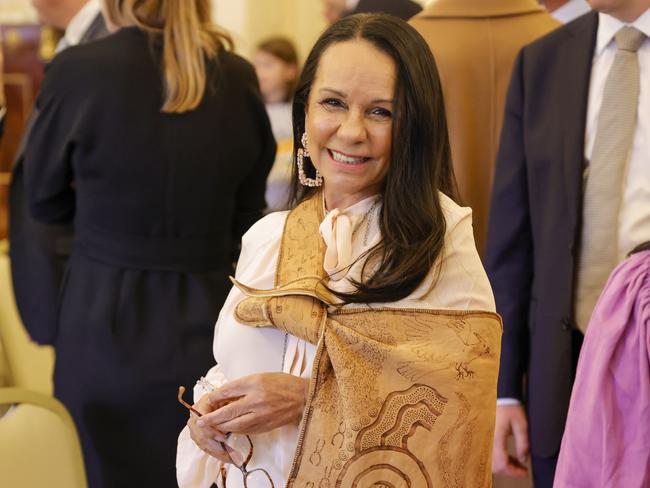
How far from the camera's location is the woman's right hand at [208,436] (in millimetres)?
1648

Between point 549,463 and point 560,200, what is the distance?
0.58m

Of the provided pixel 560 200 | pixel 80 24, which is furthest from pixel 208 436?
pixel 80 24

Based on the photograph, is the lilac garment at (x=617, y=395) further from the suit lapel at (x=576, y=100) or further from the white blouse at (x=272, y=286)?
the suit lapel at (x=576, y=100)

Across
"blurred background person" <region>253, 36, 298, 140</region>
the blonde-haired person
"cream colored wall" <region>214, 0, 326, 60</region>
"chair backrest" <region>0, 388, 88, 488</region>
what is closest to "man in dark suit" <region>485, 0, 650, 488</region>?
the blonde-haired person

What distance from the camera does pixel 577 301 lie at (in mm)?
2301

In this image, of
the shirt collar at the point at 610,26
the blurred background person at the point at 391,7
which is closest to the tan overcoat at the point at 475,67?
the blurred background person at the point at 391,7

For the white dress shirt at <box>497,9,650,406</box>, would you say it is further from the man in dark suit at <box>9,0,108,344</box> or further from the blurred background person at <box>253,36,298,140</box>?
the blurred background person at <box>253,36,298,140</box>

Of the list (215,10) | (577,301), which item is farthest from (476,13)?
(215,10)

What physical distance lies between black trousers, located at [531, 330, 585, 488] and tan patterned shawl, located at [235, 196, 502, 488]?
77 centimetres

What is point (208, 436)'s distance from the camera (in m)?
1.65

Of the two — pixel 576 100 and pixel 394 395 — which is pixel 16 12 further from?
pixel 394 395

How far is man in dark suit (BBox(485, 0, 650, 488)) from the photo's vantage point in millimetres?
2225

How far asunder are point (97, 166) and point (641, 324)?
1417 mm

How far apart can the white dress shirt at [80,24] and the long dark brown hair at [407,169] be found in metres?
2.06
